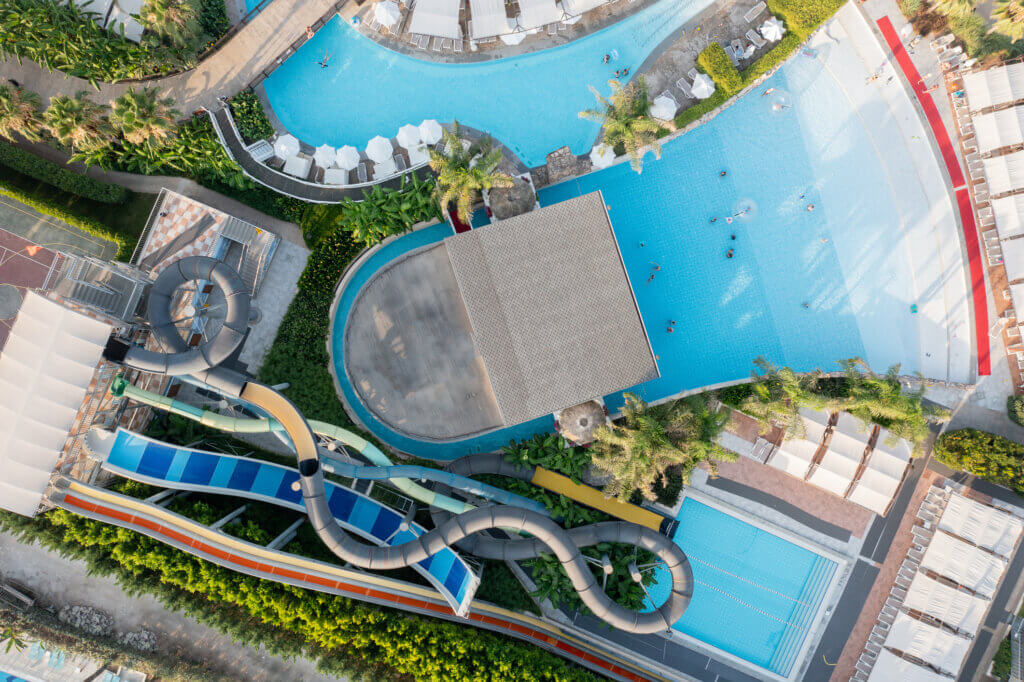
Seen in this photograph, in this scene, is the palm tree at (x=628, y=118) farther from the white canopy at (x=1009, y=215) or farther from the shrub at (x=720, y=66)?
the white canopy at (x=1009, y=215)

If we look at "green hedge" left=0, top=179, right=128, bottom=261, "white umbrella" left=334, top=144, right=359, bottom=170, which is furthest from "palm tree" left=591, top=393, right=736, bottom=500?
"green hedge" left=0, top=179, right=128, bottom=261

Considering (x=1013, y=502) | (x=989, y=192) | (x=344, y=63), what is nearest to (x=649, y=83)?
(x=344, y=63)

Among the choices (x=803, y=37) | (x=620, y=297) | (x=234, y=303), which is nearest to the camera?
(x=234, y=303)

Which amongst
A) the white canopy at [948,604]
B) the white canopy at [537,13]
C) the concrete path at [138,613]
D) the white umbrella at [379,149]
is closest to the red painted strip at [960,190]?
the white canopy at [948,604]

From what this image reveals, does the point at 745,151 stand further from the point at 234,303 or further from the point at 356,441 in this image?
the point at 234,303

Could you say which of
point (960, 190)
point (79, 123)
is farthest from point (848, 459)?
point (79, 123)

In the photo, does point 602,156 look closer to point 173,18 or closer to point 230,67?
point 230,67
